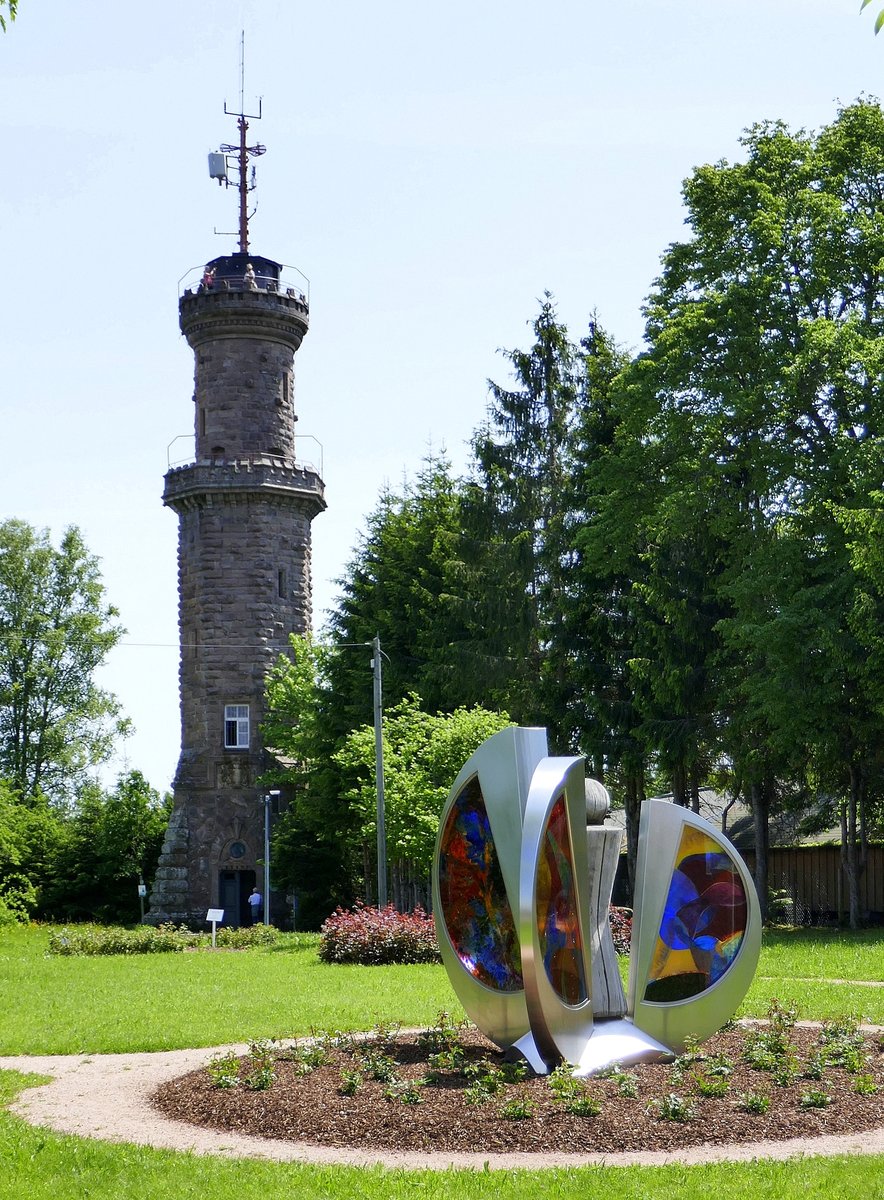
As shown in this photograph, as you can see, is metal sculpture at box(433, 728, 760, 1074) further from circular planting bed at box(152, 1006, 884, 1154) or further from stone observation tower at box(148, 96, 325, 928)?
stone observation tower at box(148, 96, 325, 928)

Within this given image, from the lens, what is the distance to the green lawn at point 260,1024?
8875mm

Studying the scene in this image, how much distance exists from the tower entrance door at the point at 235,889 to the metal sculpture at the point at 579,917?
33.9m

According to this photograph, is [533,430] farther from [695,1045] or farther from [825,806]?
[695,1045]

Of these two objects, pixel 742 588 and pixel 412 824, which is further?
pixel 412 824

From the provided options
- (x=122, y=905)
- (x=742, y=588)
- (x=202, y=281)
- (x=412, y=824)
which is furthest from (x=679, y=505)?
(x=122, y=905)

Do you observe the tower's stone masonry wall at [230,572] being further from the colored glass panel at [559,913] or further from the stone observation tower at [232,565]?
the colored glass panel at [559,913]

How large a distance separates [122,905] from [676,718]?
23.8 metres

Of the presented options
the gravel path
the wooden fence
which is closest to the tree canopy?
the wooden fence

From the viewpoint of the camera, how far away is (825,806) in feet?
133

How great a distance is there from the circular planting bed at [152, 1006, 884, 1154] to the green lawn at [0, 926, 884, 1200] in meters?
0.99

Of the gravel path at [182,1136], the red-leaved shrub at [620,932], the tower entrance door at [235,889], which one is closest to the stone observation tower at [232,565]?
the tower entrance door at [235,889]

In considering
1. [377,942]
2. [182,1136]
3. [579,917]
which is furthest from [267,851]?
[182,1136]

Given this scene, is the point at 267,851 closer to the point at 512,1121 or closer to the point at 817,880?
the point at 817,880

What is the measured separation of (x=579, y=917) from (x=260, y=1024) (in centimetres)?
598
